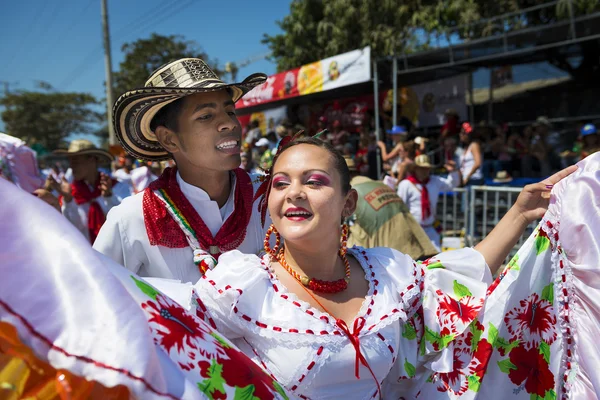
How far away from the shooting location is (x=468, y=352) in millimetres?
1870

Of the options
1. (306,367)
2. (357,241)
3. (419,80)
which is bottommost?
(357,241)

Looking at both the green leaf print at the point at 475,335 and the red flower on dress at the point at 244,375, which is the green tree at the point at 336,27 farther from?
the red flower on dress at the point at 244,375

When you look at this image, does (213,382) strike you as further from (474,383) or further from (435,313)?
(474,383)

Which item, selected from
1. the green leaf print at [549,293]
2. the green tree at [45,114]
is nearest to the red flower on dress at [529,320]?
the green leaf print at [549,293]

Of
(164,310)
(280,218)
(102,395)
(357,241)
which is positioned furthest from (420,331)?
(357,241)

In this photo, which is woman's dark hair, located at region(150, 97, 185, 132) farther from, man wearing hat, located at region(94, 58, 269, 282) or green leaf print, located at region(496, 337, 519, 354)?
green leaf print, located at region(496, 337, 519, 354)

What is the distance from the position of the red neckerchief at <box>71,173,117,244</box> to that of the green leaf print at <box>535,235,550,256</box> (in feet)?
14.4

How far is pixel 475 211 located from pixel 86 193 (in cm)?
497

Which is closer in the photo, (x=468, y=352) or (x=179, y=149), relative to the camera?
(x=468, y=352)

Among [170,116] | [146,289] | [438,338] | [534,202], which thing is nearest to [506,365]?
[438,338]

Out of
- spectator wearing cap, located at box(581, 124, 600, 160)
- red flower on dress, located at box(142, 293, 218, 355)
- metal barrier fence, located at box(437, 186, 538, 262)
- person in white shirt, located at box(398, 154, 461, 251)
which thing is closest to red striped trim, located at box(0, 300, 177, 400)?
red flower on dress, located at box(142, 293, 218, 355)

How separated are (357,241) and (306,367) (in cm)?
265

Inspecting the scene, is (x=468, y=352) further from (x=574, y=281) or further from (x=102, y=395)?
(x=102, y=395)

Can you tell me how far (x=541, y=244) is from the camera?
1.85 meters
